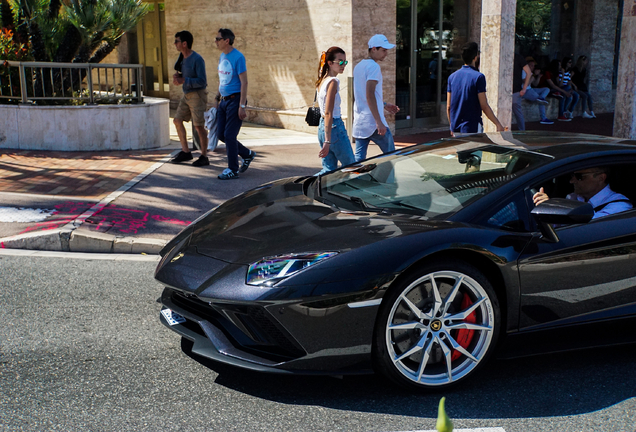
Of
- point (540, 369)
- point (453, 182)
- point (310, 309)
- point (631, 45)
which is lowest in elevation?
point (540, 369)

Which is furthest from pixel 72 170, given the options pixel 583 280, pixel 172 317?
pixel 583 280

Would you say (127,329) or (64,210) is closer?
(127,329)

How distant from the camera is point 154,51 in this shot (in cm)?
1909

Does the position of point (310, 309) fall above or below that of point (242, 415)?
above

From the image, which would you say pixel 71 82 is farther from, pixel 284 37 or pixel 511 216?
pixel 511 216

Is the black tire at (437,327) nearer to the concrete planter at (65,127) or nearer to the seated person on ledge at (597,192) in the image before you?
the seated person on ledge at (597,192)

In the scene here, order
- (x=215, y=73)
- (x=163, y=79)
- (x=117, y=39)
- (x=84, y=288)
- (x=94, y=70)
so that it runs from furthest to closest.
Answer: (x=163, y=79)
(x=215, y=73)
(x=117, y=39)
(x=94, y=70)
(x=84, y=288)

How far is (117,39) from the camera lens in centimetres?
1257

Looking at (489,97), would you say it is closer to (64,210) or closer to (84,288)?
(64,210)

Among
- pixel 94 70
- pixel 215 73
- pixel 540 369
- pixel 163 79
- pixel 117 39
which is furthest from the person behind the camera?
pixel 163 79

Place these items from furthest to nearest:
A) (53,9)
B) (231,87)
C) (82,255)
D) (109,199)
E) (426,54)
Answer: (426,54) < (53,9) < (231,87) < (109,199) < (82,255)

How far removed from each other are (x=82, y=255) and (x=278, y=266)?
3.33 metres

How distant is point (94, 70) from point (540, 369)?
8.94m

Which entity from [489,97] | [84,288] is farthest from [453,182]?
[489,97]
